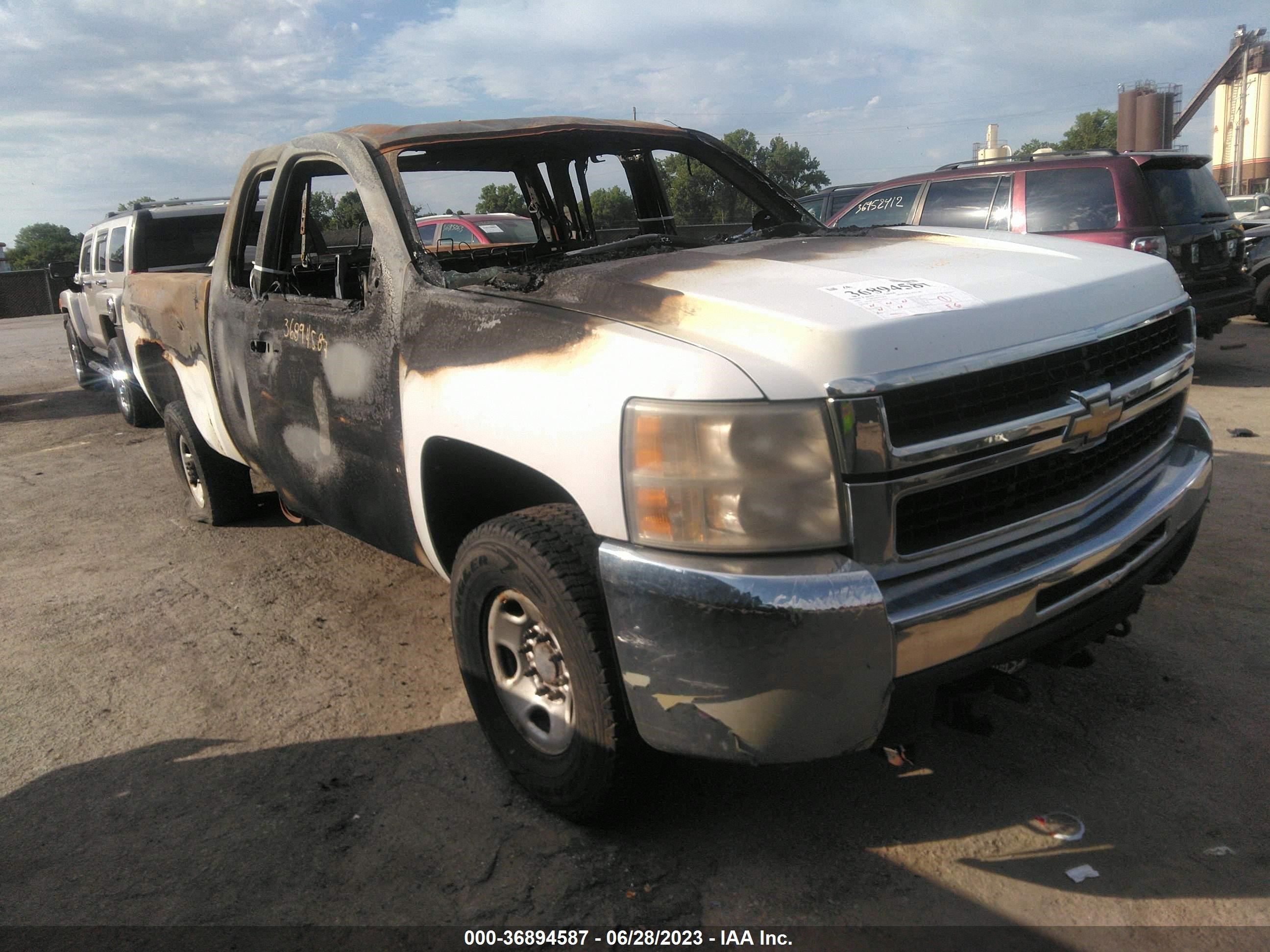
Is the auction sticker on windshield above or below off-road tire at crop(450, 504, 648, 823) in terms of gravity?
above

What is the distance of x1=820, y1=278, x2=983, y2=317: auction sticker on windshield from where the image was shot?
214cm

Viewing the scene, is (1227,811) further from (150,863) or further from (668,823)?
(150,863)

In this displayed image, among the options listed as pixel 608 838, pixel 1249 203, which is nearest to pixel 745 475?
pixel 608 838

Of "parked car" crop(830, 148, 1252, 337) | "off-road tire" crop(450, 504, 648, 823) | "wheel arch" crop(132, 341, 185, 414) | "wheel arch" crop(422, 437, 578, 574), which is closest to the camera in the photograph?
"off-road tire" crop(450, 504, 648, 823)

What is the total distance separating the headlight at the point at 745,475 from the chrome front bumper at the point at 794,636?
0.18 ft

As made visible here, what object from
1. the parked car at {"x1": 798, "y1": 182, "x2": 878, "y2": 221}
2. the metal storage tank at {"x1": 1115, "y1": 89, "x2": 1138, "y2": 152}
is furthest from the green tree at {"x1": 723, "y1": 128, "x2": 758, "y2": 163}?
the parked car at {"x1": 798, "y1": 182, "x2": 878, "y2": 221}

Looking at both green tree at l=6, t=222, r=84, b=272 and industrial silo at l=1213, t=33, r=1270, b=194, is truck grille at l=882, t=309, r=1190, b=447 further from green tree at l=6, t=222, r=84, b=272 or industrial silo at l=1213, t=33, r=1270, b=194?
green tree at l=6, t=222, r=84, b=272

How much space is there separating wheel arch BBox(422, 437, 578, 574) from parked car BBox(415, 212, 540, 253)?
2.57 feet

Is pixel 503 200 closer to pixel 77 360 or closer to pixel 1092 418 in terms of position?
pixel 1092 418

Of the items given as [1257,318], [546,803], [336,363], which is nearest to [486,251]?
[336,363]

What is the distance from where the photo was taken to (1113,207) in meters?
7.58

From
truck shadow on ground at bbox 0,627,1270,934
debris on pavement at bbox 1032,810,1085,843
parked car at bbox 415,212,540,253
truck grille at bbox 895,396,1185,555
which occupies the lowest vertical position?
debris on pavement at bbox 1032,810,1085,843

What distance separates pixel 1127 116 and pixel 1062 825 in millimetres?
76701

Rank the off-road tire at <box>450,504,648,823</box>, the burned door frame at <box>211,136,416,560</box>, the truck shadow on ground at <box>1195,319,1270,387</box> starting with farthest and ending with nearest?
the truck shadow on ground at <box>1195,319,1270,387</box> → the burned door frame at <box>211,136,416,560</box> → the off-road tire at <box>450,504,648,823</box>
